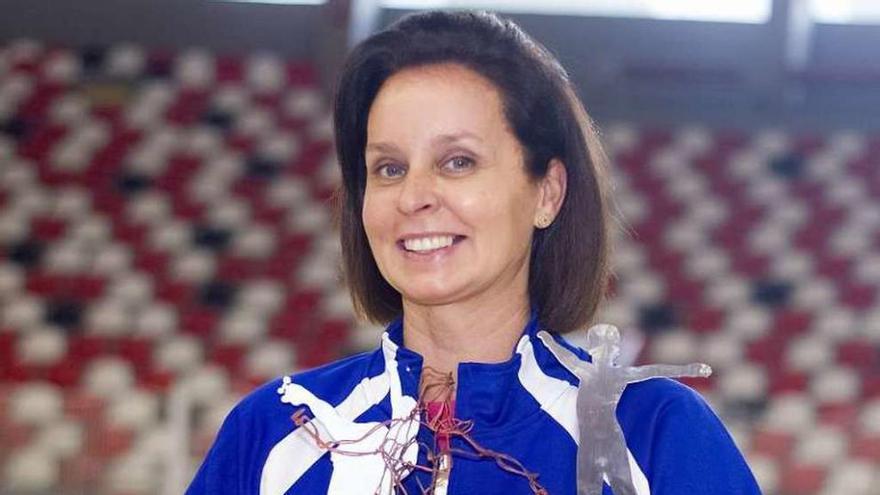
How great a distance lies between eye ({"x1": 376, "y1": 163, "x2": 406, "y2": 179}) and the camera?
128 centimetres

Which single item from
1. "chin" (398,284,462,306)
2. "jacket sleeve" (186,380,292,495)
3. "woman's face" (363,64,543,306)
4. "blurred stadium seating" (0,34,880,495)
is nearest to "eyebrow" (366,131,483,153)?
"woman's face" (363,64,543,306)

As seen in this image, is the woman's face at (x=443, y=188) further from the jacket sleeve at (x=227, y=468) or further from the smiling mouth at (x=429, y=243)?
the jacket sleeve at (x=227, y=468)

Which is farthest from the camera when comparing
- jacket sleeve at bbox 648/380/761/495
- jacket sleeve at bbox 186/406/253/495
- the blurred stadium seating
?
Answer: the blurred stadium seating

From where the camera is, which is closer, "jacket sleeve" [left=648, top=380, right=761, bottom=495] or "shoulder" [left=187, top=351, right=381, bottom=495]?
"jacket sleeve" [left=648, top=380, right=761, bottom=495]

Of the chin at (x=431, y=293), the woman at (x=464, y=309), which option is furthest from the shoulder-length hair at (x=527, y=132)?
the chin at (x=431, y=293)

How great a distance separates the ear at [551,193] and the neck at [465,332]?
7 centimetres

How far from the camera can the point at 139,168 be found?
568 centimetres

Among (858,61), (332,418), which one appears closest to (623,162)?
(858,61)

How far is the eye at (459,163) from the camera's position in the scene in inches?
49.9

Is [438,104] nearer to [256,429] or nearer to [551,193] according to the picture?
[551,193]

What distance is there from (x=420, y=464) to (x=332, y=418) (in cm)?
7

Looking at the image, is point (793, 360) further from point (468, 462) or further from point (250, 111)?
point (468, 462)

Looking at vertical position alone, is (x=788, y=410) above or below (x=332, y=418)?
below

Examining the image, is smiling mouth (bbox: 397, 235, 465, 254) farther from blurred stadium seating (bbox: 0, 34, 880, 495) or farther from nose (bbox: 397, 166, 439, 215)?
blurred stadium seating (bbox: 0, 34, 880, 495)
